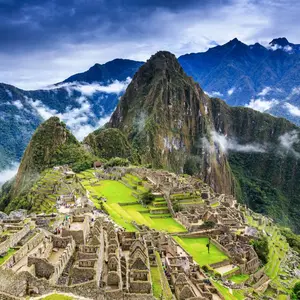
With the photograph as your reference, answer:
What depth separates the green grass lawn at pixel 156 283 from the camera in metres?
22.9

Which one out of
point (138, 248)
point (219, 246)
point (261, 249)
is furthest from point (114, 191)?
point (138, 248)

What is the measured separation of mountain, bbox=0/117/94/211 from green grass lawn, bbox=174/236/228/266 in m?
51.5

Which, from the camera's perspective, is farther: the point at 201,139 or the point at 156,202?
the point at 201,139

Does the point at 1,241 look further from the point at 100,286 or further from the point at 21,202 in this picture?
the point at 21,202

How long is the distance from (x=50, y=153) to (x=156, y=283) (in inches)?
3562

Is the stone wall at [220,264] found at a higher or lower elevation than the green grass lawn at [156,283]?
lower

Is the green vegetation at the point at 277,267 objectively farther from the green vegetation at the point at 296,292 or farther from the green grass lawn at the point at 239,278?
the green grass lawn at the point at 239,278

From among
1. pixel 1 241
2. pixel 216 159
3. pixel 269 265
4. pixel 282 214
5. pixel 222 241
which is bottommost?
pixel 282 214

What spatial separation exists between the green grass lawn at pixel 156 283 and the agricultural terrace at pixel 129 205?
41.5 feet

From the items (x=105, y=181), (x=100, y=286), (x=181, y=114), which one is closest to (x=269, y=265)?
(x=100, y=286)

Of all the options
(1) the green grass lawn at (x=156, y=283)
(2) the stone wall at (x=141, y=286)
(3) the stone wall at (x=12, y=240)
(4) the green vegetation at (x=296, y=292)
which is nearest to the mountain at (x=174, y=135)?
(4) the green vegetation at (x=296, y=292)

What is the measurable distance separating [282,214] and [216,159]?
164ft

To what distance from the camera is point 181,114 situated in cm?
18938

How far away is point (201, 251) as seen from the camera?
42844 millimetres
